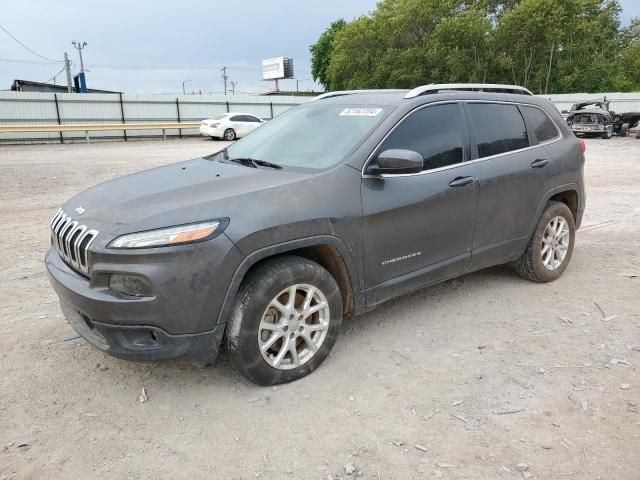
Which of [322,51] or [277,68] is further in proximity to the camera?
[277,68]

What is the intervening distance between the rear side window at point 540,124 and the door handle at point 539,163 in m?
0.21

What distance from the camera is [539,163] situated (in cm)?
462

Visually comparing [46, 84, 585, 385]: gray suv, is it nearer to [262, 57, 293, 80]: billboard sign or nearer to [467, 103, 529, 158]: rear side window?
[467, 103, 529, 158]: rear side window

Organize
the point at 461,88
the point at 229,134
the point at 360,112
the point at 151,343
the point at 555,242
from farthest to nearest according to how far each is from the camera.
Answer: the point at 229,134
the point at 555,242
the point at 461,88
the point at 360,112
the point at 151,343

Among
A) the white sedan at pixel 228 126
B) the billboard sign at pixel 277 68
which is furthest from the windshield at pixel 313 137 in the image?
the billboard sign at pixel 277 68

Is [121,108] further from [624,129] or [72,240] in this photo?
[72,240]

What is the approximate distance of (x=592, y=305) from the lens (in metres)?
4.47

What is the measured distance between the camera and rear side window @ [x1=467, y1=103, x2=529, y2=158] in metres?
4.25

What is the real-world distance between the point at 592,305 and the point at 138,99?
94.8 ft

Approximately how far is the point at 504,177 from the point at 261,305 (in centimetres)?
239

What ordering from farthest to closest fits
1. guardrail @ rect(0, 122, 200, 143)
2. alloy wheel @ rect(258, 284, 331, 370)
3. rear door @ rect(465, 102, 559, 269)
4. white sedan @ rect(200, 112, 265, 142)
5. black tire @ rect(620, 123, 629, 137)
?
black tire @ rect(620, 123, 629, 137)
white sedan @ rect(200, 112, 265, 142)
guardrail @ rect(0, 122, 200, 143)
rear door @ rect(465, 102, 559, 269)
alloy wheel @ rect(258, 284, 331, 370)

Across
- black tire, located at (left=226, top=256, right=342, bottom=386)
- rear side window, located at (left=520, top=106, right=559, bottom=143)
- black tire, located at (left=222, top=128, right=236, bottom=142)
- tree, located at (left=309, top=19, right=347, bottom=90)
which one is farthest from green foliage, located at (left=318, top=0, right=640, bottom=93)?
black tire, located at (left=226, top=256, right=342, bottom=386)

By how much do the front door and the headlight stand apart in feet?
3.60

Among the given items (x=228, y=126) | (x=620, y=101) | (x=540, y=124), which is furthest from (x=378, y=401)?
(x=620, y=101)
